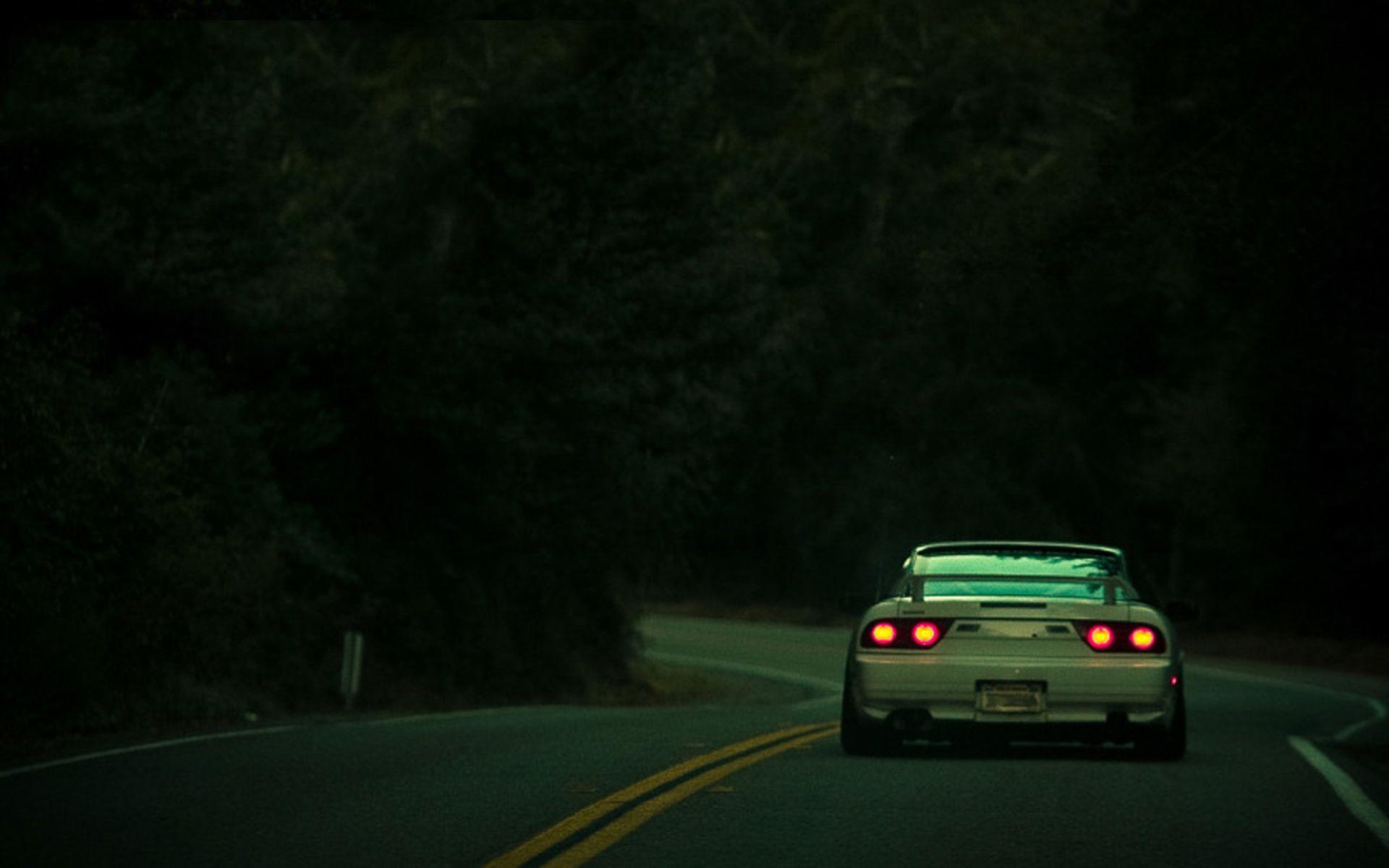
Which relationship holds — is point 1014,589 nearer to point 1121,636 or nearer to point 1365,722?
point 1121,636

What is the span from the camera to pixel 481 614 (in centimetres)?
3053

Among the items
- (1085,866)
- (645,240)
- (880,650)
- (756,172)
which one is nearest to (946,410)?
(756,172)

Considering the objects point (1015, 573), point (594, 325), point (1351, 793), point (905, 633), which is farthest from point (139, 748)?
point (594, 325)

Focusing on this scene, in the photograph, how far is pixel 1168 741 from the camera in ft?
43.5

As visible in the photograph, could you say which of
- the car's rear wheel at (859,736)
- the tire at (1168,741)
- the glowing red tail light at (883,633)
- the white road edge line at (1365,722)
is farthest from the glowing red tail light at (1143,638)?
the white road edge line at (1365,722)

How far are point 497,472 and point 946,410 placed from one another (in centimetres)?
2698

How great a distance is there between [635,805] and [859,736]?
3.16 meters

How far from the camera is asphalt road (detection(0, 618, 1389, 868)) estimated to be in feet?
30.1

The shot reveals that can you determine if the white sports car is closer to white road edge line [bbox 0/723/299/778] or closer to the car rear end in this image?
the car rear end

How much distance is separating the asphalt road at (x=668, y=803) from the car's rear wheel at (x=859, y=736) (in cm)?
21

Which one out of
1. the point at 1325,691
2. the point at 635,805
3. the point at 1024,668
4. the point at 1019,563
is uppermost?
the point at 1019,563

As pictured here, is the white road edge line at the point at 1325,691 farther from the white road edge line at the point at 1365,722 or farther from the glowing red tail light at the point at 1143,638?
the glowing red tail light at the point at 1143,638

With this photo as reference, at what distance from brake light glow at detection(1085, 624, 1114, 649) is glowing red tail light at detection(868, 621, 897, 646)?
1167mm

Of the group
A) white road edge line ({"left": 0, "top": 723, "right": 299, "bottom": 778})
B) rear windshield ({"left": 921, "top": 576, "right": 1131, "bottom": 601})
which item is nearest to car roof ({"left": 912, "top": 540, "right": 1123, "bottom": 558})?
rear windshield ({"left": 921, "top": 576, "right": 1131, "bottom": 601})
